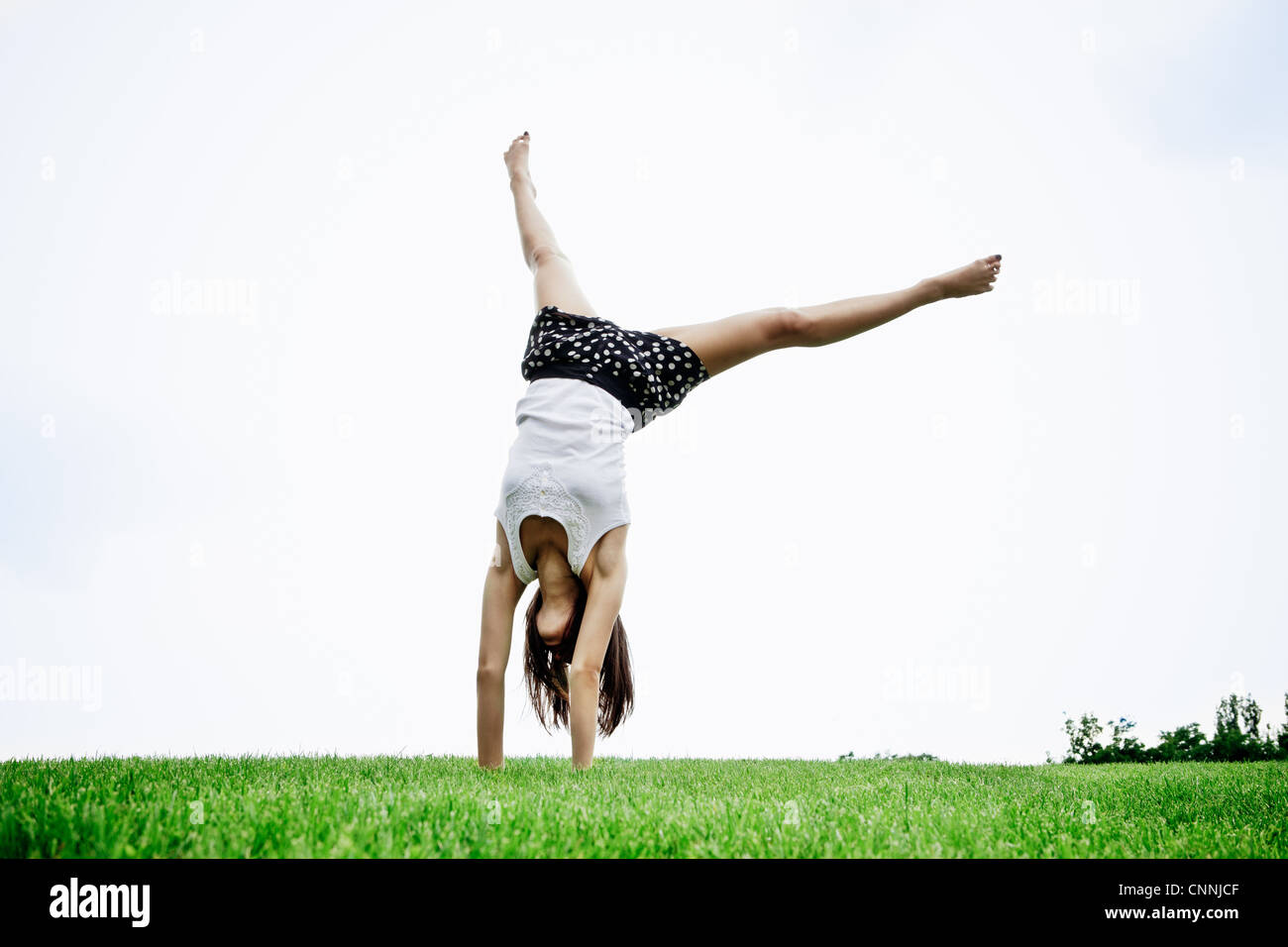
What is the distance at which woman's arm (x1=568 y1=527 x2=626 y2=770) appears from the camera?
405 centimetres

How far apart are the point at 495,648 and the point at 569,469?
940 mm

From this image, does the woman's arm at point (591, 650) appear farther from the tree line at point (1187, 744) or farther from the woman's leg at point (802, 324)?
the tree line at point (1187, 744)

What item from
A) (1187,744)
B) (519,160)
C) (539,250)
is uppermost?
(519,160)

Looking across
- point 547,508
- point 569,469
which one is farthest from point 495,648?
point 569,469

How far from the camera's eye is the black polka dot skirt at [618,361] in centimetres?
442

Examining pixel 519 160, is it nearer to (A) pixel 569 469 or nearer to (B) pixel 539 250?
(B) pixel 539 250

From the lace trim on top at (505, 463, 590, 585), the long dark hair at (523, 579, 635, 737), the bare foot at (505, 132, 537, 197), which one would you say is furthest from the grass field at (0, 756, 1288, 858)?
the bare foot at (505, 132, 537, 197)

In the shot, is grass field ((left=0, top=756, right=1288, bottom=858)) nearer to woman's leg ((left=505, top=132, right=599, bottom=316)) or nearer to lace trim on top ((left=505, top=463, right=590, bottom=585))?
lace trim on top ((left=505, top=463, right=590, bottom=585))

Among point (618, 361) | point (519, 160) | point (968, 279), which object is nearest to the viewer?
point (618, 361)

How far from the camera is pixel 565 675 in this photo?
479cm
